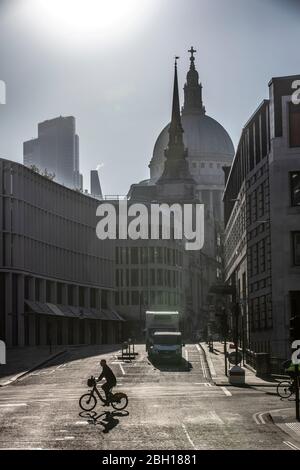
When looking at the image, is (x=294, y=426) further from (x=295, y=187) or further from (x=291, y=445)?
(x=295, y=187)

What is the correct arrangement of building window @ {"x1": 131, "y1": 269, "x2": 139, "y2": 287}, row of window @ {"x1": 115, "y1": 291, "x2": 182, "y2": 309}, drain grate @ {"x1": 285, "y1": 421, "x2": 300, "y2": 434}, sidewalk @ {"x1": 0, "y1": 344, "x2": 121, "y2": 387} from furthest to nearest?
building window @ {"x1": 131, "y1": 269, "x2": 139, "y2": 287} → row of window @ {"x1": 115, "y1": 291, "x2": 182, "y2": 309} → sidewalk @ {"x1": 0, "y1": 344, "x2": 121, "y2": 387} → drain grate @ {"x1": 285, "y1": 421, "x2": 300, "y2": 434}

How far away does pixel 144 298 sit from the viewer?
532 ft

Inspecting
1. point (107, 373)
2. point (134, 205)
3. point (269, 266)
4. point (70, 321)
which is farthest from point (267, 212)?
point (134, 205)

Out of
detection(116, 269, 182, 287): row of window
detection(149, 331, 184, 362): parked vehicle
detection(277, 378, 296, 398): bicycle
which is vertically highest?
detection(116, 269, 182, 287): row of window

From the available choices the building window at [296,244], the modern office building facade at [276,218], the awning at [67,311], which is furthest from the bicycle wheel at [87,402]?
the awning at [67,311]

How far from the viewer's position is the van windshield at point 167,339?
68000 millimetres

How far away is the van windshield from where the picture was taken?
223 feet

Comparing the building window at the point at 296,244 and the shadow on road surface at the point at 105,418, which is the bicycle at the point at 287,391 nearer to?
the shadow on road surface at the point at 105,418

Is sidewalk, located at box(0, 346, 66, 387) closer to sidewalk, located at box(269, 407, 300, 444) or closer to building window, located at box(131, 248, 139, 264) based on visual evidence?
sidewalk, located at box(269, 407, 300, 444)

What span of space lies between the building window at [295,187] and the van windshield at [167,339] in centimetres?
1313

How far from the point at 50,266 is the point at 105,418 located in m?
84.6

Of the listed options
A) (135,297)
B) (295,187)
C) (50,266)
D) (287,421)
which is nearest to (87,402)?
(287,421)

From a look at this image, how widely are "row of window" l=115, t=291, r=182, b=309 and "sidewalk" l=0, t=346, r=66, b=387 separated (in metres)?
75.9

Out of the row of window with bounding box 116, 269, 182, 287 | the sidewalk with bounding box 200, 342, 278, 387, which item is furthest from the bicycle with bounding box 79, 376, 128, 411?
the row of window with bounding box 116, 269, 182, 287
